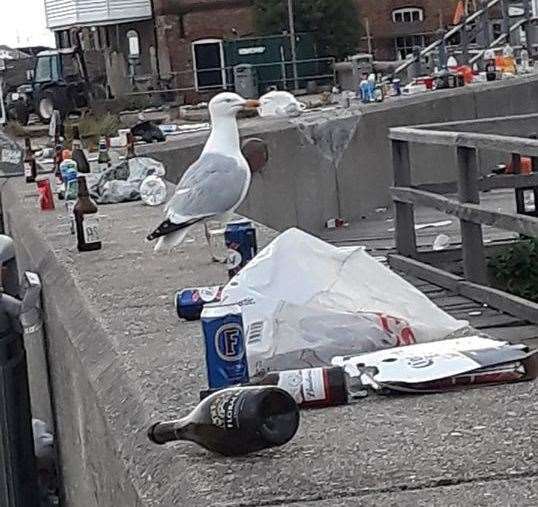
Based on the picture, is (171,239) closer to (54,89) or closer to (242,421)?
(242,421)

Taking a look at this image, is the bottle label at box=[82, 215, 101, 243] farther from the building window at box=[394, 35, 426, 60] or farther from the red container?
the building window at box=[394, 35, 426, 60]

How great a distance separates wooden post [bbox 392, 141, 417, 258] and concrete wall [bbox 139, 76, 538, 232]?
381 cm

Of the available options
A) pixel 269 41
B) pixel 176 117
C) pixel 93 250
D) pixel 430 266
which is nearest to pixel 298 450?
pixel 93 250

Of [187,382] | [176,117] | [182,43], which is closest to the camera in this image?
[187,382]

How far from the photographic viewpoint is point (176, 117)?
1166 inches

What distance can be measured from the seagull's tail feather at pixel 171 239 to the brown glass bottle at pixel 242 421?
3295 mm

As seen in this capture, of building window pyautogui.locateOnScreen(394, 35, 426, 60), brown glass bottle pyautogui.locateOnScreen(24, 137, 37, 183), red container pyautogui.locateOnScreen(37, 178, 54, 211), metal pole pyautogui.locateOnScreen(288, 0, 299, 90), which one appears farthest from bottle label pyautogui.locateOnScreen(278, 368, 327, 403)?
building window pyautogui.locateOnScreen(394, 35, 426, 60)

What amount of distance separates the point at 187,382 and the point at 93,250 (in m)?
3.02

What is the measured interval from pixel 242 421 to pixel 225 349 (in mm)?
469

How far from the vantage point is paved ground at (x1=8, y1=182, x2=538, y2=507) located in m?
2.75

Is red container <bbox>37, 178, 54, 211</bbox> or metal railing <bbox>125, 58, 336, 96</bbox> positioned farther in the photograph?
metal railing <bbox>125, 58, 336, 96</bbox>

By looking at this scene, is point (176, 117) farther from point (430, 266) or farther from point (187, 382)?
point (187, 382)

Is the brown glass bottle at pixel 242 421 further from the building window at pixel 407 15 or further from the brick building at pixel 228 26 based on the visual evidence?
the building window at pixel 407 15

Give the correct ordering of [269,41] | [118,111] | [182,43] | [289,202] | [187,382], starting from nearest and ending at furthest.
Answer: [187,382], [289,202], [118,111], [269,41], [182,43]
